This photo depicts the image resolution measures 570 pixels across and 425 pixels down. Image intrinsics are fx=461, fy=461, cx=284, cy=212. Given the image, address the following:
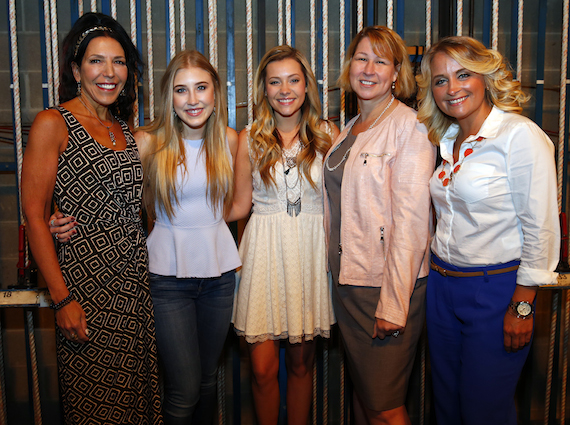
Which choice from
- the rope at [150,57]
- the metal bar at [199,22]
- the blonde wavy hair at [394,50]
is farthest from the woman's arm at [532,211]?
the rope at [150,57]

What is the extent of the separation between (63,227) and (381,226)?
4.25ft

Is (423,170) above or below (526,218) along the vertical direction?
above

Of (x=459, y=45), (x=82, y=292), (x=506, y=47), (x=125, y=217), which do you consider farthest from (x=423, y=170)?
(x=506, y=47)

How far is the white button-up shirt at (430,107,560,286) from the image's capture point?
5.29ft

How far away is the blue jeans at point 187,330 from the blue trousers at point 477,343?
0.97 meters

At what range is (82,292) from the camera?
187cm

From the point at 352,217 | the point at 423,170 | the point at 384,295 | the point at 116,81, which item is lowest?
the point at 384,295

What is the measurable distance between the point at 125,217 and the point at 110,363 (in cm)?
61

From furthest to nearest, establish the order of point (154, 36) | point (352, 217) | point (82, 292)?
point (154, 36) → point (352, 217) → point (82, 292)

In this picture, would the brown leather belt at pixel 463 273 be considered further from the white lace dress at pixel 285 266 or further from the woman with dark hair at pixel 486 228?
the white lace dress at pixel 285 266

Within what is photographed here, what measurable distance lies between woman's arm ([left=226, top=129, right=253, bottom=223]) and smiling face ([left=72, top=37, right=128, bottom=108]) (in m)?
0.64

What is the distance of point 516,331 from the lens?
1656mm

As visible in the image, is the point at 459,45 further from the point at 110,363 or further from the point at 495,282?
the point at 110,363

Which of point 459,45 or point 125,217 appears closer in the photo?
point 459,45
